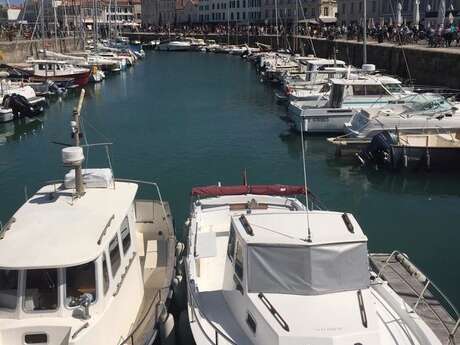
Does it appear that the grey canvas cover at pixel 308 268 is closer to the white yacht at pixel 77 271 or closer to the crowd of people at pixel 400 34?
the white yacht at pixel 77 271

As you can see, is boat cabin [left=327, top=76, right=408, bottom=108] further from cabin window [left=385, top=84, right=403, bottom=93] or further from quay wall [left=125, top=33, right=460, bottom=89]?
quay wall [left=125, top=33, right=460, bottom=89]

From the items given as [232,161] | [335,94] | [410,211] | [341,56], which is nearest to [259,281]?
[410,211]

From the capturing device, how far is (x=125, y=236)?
33.2 ft

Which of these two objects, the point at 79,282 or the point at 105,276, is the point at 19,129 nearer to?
the point at 105,276

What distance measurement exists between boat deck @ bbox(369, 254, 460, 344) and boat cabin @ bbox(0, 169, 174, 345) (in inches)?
189

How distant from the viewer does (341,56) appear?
57406 millimetres

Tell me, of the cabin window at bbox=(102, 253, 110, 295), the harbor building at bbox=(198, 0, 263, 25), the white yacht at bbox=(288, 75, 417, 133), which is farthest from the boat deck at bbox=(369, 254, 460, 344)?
the harbor building at bbox=(198, 0, 263, 25)

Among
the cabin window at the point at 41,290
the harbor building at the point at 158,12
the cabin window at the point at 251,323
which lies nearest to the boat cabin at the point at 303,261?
the cabin window at the point at 251,323

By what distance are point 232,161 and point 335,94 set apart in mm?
7287

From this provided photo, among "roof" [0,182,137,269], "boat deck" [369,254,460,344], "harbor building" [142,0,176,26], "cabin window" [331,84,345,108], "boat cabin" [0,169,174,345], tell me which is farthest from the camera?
"harbor building" [142,0,176,26]

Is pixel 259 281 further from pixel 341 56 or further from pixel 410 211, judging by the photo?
pixel 341 56

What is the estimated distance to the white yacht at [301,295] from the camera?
7.76 m

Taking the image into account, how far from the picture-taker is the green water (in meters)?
17.0

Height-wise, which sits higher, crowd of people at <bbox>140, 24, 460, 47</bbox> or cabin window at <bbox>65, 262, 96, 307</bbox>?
crowd of people at <bbox>140, 24, 460, 47</bbox>
